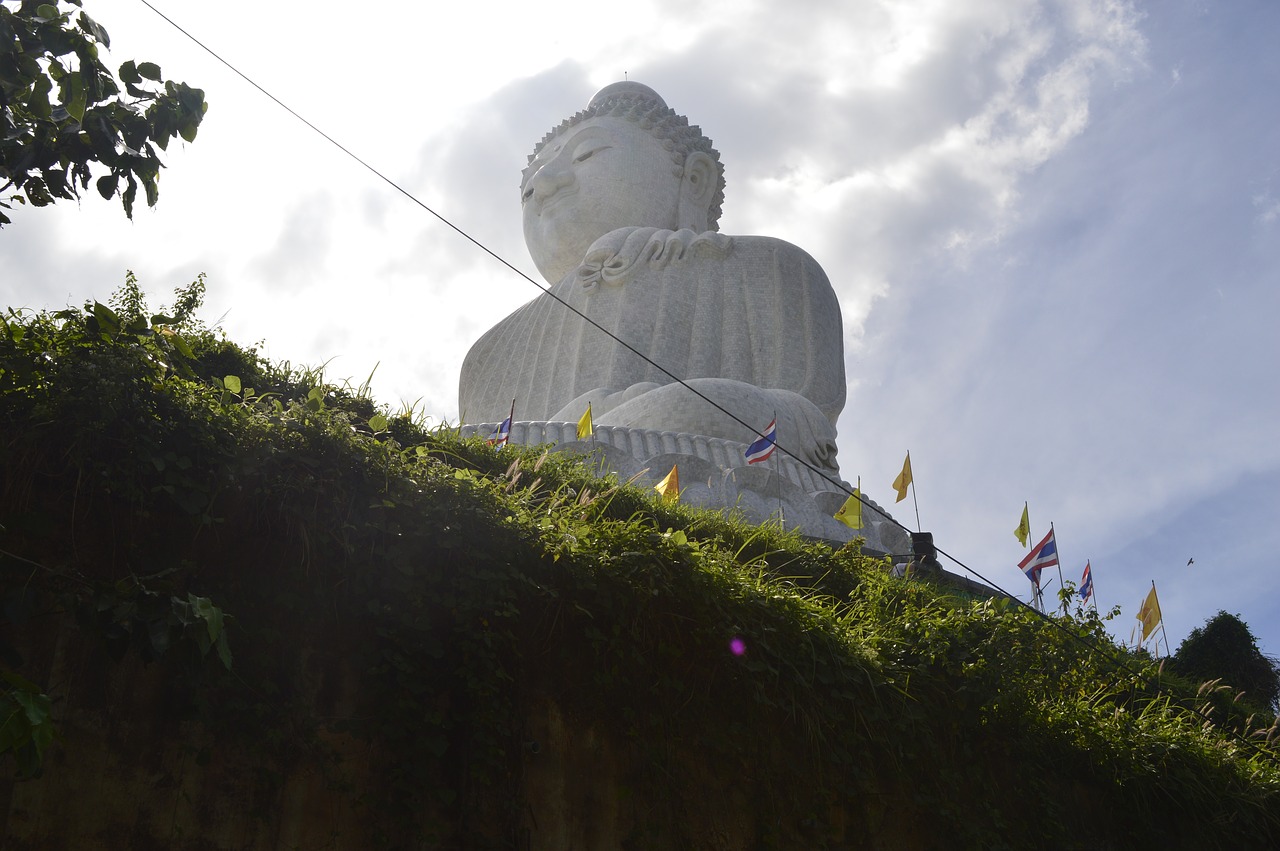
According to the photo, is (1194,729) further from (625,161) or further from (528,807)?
(625,161)

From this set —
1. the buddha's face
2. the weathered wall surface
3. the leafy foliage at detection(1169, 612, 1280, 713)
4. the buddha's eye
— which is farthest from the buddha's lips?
the weathered wall surface

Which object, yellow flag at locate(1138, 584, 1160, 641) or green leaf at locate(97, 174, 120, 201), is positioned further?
yellow flag at locate(1138, 584, 1160, 641)

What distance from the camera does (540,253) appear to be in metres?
14.0

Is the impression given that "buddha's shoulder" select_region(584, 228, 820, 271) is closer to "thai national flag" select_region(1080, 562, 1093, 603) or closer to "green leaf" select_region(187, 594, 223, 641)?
"thai national flag" select_region(1080, 562, 1093, 603)

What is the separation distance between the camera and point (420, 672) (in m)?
3.75

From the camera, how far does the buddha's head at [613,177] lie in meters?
13.5

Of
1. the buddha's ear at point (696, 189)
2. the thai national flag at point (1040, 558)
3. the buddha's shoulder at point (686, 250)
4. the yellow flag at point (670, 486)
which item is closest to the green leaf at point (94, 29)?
the yellow flag at point (670, 486)

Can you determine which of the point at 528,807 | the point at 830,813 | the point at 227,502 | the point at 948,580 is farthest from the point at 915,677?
the point at 948,580

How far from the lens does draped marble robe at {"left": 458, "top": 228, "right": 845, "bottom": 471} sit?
11867 millimetres

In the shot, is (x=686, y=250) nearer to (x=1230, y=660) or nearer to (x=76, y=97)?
(x=1230, y=660)

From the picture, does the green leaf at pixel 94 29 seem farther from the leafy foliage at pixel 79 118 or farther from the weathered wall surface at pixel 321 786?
the weathered wall surface at pixel 321 786

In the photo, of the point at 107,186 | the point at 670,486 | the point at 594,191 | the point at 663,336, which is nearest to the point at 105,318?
the point at 107,186

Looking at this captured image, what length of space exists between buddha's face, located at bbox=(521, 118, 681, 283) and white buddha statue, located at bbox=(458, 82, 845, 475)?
0.05ft

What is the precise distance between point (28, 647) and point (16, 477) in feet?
1.72
